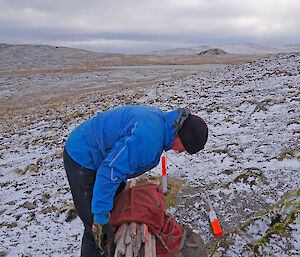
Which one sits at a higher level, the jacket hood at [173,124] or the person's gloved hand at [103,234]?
the jacket hood at [173,124]

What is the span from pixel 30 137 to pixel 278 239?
10.1m

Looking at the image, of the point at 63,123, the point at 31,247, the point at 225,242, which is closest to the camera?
the point at 225,242

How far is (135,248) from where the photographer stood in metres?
2.54

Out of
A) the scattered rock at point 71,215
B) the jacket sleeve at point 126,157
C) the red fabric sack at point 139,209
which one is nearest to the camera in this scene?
the jacket sleeve at point 126,157

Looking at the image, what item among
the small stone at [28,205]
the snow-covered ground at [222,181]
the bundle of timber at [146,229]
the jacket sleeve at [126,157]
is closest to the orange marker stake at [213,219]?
the snow-covered ground at [222,181]

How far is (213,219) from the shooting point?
3814 mm

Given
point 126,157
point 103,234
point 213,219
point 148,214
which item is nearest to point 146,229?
point 148,214

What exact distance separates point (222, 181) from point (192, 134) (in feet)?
9.69

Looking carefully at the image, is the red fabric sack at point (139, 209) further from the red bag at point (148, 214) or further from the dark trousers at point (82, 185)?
the dark trousers at point (82, 185)

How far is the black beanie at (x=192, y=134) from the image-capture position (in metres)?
2.31

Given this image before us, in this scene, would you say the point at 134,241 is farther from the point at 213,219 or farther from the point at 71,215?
the point at 71,215

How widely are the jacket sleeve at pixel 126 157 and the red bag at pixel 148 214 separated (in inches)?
22.6

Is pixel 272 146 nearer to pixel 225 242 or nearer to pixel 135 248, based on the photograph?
pixel 225 242

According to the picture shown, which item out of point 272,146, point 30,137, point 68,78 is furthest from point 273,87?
point 68,78
